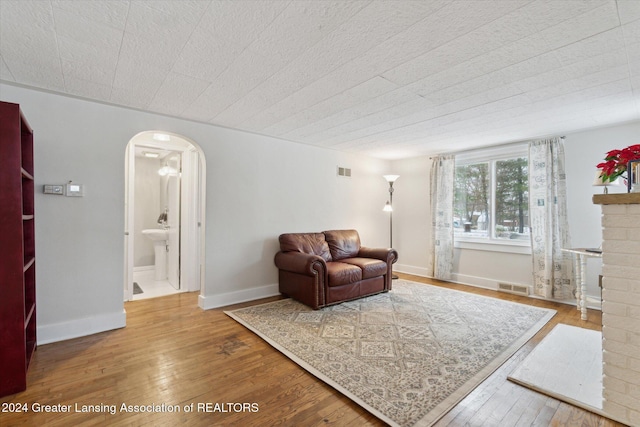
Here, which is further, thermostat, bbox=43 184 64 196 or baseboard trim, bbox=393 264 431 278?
baseboard trim, bbox=393 264 431 278

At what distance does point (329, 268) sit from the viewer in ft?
12.3

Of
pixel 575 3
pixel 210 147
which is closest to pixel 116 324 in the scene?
pixel 210 147

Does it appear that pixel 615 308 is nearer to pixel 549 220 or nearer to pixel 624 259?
pixel 624 259

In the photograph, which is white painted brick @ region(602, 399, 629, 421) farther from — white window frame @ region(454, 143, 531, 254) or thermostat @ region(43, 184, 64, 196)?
thermostat @ region(43, 184, 64, 196)

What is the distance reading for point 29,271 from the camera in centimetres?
255

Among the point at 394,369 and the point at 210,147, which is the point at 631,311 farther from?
the point at 210,147

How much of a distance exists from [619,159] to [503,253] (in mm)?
2977

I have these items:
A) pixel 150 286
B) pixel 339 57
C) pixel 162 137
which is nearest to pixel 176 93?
pixel 339 57

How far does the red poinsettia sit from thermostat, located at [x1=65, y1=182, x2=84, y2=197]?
14.3ft

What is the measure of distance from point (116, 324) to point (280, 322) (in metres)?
1.70

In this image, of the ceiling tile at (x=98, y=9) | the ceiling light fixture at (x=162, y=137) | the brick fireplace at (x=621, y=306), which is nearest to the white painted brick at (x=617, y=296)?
the brick fireplace at (x=621, y=306)

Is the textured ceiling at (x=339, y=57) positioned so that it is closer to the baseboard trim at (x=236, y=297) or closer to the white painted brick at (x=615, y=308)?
the white painted brick at (x=615, y=308)

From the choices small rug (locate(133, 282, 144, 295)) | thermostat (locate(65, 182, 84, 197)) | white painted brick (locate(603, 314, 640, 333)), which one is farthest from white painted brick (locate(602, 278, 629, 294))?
small rug (locate(133, 282, 144, 295))

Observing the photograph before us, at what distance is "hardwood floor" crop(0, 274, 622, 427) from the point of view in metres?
1.72
